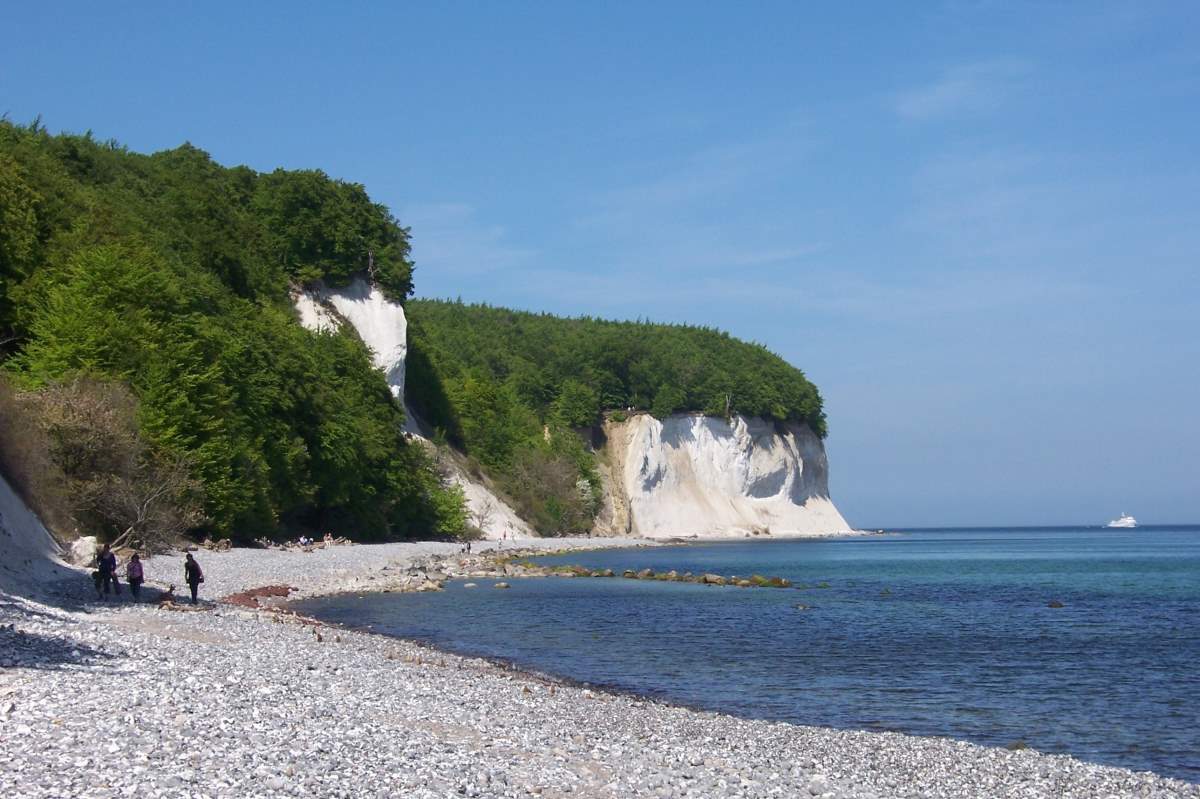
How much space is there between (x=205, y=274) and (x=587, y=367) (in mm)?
59055

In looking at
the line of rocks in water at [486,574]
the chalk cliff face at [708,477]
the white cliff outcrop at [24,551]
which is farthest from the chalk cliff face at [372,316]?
the white cliff outcrop at [24,551]

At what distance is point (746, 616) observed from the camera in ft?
109

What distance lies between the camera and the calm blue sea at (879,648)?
57.4 ft

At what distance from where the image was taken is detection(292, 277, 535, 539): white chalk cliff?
70312 mm

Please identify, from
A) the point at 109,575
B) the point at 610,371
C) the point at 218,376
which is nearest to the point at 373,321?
the point at 218,376

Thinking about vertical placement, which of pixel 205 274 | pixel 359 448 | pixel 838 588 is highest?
pixel 205 274

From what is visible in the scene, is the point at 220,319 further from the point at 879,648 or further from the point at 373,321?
the point at 879,648

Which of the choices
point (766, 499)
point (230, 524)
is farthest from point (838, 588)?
point (766, 499)

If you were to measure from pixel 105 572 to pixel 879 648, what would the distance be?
17.0 meters

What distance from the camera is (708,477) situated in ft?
379

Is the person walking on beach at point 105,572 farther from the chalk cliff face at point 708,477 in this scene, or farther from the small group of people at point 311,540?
the chalk cliff face at point 708,477

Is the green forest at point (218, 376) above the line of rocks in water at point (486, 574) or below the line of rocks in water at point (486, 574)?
above

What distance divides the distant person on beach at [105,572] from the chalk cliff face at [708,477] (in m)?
80.3

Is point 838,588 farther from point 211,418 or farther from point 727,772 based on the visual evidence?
point 727,772
